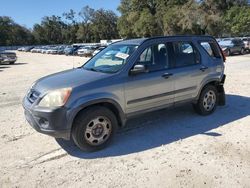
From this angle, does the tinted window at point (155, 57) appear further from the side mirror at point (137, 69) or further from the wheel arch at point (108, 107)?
the wheel arch at point (108, 107)

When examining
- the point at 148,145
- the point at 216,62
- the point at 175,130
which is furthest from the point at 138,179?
the point at 216,62

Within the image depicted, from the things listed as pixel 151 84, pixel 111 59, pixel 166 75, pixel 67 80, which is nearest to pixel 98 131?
pixel 67 80

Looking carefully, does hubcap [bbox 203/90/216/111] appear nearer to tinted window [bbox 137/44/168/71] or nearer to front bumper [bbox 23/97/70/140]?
tinted window [bbox 137/44/168/71]

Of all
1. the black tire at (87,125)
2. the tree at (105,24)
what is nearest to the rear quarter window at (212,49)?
the black tire at (87,125)

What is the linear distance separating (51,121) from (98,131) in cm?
83

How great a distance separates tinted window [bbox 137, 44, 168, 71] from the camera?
5770mm

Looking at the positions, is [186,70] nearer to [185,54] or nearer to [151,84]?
[185,54]

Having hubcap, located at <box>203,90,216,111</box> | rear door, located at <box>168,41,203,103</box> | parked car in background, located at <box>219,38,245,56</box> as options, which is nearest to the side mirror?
rear door, located at <box>168,41,203,103</box>

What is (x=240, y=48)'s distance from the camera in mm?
29297

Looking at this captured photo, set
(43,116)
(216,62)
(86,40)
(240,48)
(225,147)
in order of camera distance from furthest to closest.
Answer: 1. (86,40)
2. (240,48)
3. (216,62)
4. (225,147)
5. (43,116)

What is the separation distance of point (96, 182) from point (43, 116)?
4.55ft

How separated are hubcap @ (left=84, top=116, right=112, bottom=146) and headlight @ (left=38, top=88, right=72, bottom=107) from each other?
1.96ft

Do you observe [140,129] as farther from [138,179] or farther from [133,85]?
[138,179]

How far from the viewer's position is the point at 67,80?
17.2 ft
